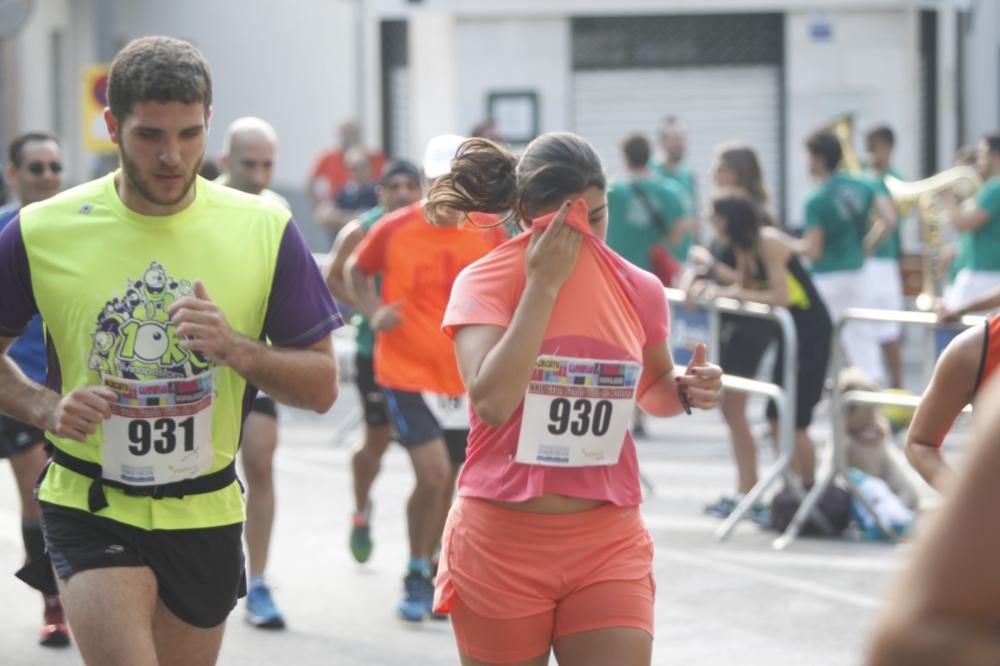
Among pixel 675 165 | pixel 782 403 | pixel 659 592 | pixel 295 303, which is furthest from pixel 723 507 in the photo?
pixel 295 303

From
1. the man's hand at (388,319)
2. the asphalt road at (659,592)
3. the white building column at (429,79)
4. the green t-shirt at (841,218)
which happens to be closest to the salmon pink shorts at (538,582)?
the asphalt road at (659,592)

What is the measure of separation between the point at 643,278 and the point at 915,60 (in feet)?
59.6

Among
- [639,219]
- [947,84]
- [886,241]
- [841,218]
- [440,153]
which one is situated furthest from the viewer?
[947,84]

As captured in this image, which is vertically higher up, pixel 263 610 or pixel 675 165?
pixel 675 165

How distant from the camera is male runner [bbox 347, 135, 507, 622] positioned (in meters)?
7.48

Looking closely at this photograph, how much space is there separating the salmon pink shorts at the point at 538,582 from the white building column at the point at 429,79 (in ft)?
63.7

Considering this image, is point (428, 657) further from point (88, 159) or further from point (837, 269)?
A: point (88, 159)

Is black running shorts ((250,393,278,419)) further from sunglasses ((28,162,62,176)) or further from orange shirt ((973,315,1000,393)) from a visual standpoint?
orange shirt ((973,315,1000,393))

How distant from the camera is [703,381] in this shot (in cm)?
411

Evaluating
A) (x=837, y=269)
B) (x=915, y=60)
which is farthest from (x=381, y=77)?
(x=837, y=269)

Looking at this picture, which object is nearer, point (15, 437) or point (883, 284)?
point (15, 437)

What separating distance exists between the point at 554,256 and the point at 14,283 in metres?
1.21

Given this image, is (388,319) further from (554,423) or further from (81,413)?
(81,413)

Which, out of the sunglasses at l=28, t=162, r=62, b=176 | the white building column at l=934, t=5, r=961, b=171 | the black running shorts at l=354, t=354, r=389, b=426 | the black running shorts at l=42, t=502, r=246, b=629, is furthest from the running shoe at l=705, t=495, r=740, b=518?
the white building column at l=934, t=5, r=961, b=171
